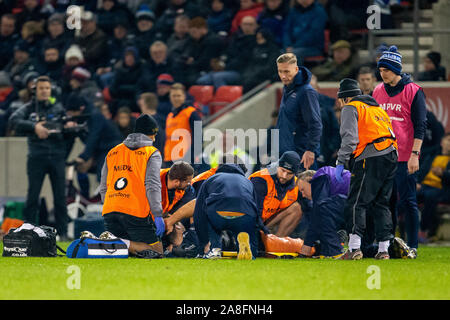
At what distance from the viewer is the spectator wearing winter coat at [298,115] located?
448 inches

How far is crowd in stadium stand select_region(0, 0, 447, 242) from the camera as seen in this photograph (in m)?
16.4

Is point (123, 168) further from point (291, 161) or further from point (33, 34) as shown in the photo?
point (33, 34)

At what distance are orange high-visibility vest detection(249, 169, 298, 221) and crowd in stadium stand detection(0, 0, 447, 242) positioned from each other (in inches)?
90.1

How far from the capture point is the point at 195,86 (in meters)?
17.5

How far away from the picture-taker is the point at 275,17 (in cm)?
1786

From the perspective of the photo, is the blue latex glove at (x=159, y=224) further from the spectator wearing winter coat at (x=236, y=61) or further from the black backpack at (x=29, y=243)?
the spectator wearing winter coat at (x=236, y=61)

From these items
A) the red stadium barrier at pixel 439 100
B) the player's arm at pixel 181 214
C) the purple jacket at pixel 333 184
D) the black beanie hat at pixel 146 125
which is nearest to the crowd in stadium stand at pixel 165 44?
the red stadium barrier at pixel 439 100

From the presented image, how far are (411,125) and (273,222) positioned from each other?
205cm

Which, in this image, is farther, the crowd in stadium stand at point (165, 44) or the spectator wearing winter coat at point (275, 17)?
the spectator wearing winter coat at point (275, 17)

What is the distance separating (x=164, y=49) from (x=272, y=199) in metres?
7.08

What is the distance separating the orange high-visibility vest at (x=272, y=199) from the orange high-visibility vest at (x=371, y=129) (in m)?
1.76

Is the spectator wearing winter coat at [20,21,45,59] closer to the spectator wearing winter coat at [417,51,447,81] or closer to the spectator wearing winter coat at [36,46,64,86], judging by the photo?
the spectator wearing winter coat at [36,46,64,86]

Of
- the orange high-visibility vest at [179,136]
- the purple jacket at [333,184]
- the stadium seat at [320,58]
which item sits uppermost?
the stadium seat at [320,58]
